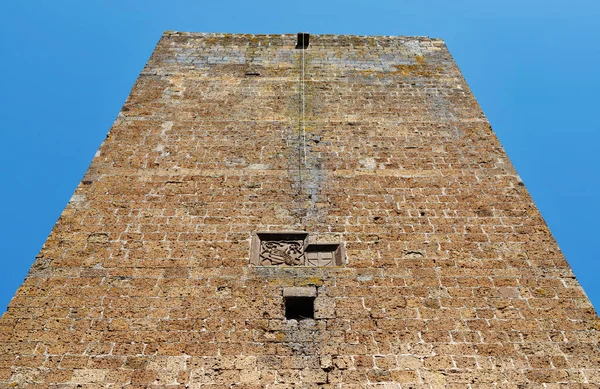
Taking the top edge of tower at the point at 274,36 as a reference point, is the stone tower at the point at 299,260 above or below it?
below

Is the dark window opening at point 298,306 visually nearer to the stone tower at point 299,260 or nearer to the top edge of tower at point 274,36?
the stone tower at point 299,260

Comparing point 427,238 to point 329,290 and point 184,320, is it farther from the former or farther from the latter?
point 184,320

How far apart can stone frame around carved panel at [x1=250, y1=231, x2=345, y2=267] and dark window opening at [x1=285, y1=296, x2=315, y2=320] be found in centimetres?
41

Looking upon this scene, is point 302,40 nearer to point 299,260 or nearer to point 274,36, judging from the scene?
point 274,36

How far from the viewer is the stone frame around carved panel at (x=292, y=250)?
471cm

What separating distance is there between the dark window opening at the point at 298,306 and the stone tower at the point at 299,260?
0.07ft

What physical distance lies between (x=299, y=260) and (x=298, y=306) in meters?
0.49

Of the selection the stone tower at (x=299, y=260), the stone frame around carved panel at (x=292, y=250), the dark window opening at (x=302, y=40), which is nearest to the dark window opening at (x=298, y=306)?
the stone tower at (x=299, y=260)

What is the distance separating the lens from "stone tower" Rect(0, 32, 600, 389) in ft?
12.8

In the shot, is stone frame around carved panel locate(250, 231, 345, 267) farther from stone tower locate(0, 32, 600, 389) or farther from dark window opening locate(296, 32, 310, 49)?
dark window opening locate(296, 32, 310, 49)

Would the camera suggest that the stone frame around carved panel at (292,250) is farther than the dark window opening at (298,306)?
Yes

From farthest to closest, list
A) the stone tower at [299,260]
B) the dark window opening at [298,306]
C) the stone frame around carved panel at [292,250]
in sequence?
1. the stone frame around carved panel at [292,250]
2. the dark window opening at [298,306]
3. the stone tower at [299,260]

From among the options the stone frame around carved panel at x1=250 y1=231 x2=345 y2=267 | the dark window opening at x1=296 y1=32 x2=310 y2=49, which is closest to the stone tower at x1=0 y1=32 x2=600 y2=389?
the stone frame around carved panel at x1=250 y1=231 x2=345 y2=267

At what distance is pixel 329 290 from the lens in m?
4.44
